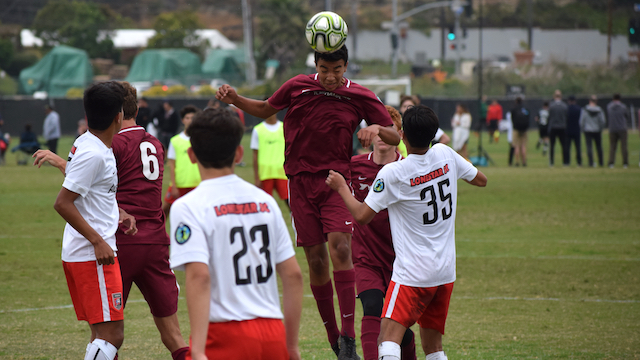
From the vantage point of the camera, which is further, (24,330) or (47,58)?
(47,58)

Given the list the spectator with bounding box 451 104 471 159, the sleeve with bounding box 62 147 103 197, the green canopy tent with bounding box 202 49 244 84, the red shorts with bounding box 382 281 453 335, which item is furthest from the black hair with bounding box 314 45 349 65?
the green canopy tent with bounding box 202 49 244 84

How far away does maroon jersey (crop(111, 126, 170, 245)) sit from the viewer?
5090mm

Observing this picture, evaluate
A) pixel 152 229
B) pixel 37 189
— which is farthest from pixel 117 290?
pixel 37 189

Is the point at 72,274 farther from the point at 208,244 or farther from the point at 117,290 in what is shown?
the point at 208,244

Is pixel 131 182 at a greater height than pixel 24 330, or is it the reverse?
pixel 131 182

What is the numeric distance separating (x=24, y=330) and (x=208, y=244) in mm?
4762

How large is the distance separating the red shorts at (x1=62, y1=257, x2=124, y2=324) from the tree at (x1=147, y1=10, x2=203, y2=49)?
71.4m

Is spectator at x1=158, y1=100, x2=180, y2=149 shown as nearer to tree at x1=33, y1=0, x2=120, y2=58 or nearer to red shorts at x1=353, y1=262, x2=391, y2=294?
red shorts at x1=353, y1=262, x2=391, y2=294

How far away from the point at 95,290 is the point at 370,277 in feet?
6.80

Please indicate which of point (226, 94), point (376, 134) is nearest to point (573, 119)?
point (376, 134)

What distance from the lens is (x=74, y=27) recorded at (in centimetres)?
6631

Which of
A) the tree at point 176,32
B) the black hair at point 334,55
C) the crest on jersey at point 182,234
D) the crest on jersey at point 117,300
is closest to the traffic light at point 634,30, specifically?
the black hair at point 334,55

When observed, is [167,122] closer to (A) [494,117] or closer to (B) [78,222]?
(A) [494,117]

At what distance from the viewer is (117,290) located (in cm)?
455
